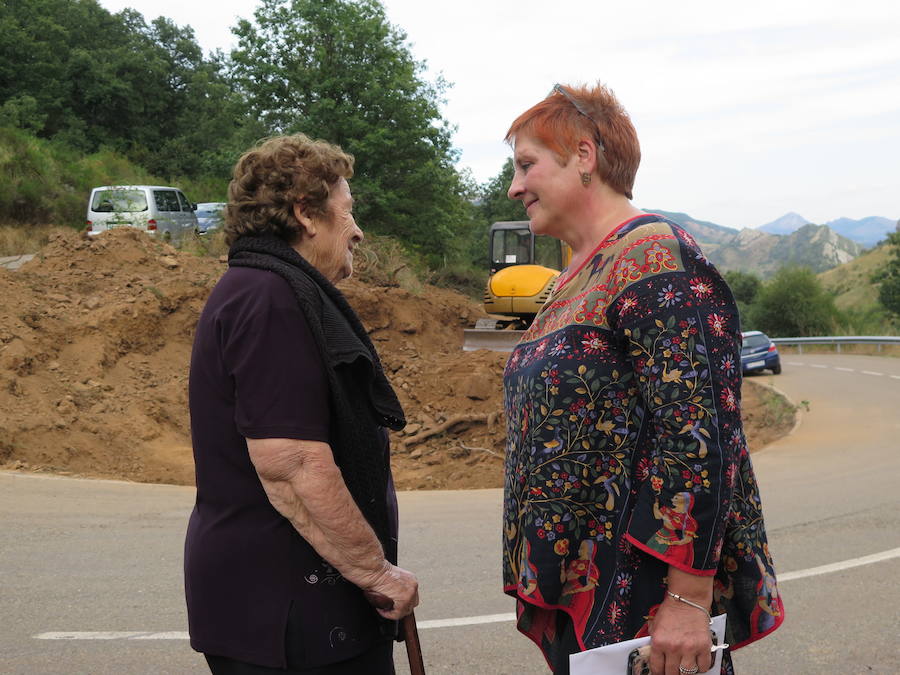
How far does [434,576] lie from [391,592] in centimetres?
401

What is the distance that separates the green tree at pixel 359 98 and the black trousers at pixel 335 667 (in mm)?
27887

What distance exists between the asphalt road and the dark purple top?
245 cm

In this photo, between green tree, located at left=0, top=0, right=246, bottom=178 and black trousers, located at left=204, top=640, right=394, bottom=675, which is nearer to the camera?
black trousers, located at left=204, top=640, right=394, bottom=675

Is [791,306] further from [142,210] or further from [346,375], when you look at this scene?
[346,375]

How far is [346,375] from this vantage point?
7.48ft

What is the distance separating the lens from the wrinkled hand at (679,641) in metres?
2.01

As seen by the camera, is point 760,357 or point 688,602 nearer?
point 688,602

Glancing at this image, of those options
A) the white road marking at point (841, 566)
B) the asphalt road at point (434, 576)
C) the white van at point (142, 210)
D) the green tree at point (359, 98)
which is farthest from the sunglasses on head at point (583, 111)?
the green tree at point (359, 98)

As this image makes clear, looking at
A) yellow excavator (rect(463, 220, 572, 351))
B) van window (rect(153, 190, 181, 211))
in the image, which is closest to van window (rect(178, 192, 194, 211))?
van window (rect(153, 190, 181, 211))

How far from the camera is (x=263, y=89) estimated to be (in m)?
30.9

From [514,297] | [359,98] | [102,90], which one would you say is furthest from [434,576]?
[102,90]

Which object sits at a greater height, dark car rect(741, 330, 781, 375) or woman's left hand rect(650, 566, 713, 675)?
woman's left hand rect(650, 566, 713, 675)

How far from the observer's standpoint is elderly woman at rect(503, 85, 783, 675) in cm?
197

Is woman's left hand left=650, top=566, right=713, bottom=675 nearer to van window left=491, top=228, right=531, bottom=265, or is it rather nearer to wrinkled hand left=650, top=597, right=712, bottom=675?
wrinkled hand left=650, top=597, right=712, bottom=675
